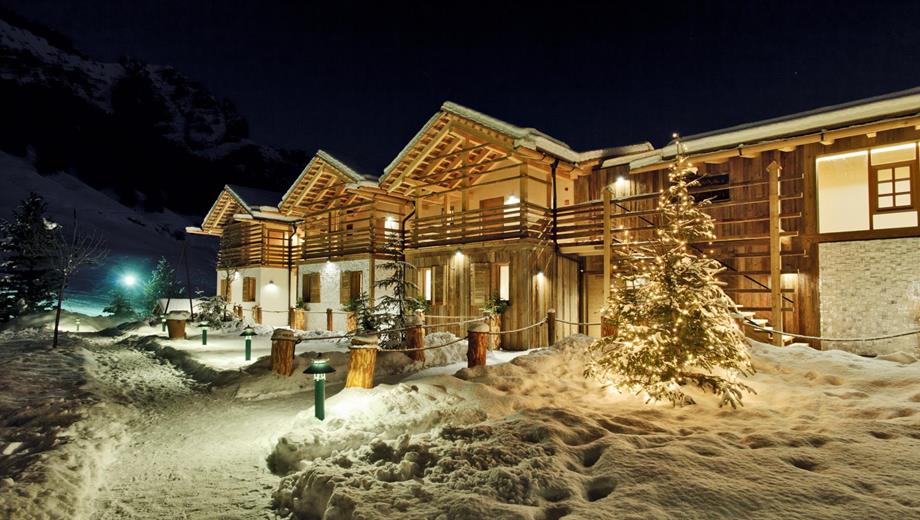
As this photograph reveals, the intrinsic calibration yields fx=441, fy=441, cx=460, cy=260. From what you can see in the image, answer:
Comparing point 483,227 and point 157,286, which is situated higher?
point 483,227

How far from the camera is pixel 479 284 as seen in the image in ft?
52.3

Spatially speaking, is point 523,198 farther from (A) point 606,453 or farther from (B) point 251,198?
(B) point 251,198

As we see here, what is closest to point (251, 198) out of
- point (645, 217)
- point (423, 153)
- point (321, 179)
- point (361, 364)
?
point (321, 179)

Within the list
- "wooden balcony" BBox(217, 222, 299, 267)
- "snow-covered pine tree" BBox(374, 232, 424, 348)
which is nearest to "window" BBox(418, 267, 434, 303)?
"snow-covered pine tree" BBox(374, 232, 424, 348)

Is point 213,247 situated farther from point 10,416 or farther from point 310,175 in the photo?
point 10,416

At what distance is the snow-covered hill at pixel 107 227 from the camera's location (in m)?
47.0

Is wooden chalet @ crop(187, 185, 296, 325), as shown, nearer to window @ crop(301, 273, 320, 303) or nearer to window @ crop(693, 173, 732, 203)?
window @ crop(301, 273, 320, 303)

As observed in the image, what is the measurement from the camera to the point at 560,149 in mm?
14844

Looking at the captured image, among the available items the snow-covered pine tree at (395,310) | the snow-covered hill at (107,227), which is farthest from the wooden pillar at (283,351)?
the snow-covered hill at (107,227)

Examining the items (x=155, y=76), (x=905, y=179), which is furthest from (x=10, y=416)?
(x=155, y=76)

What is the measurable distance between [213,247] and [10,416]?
2968 inches

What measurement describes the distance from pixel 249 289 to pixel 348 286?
9140mm

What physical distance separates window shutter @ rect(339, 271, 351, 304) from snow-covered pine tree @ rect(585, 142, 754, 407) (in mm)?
16634

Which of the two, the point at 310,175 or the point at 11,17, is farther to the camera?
the point at 11,17
